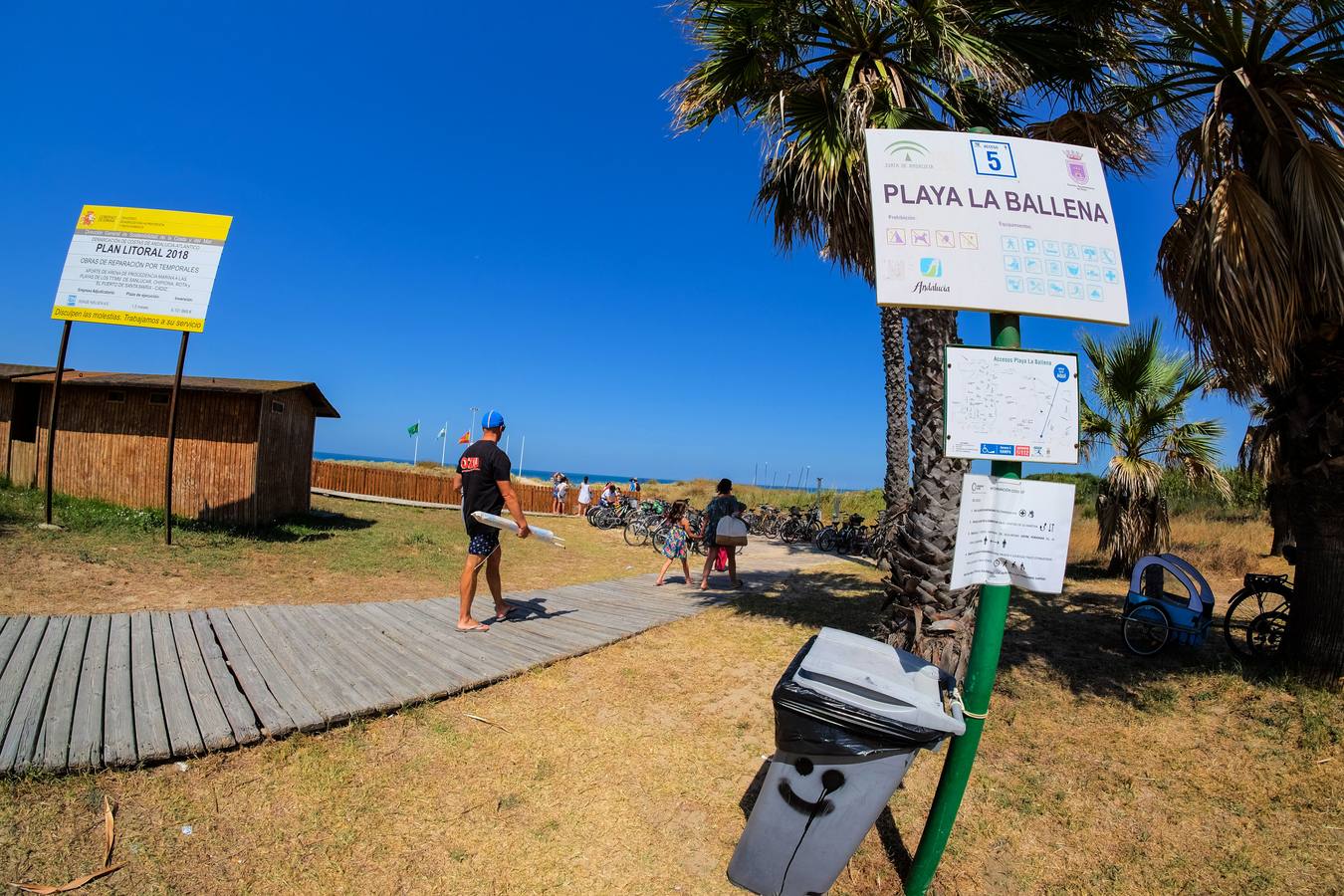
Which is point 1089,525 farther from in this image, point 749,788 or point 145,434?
point 145,434

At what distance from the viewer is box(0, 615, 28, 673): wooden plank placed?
12.8 ft

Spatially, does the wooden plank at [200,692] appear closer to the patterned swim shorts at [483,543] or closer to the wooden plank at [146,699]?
the wooden plank at [146,699]

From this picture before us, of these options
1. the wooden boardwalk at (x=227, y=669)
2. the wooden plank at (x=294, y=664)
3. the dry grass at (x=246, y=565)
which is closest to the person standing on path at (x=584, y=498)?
the dry grass at (x=246, y=565)

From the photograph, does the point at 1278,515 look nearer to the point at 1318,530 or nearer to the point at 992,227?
the point at 1318,530

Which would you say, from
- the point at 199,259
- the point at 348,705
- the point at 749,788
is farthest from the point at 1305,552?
the point at 199,259

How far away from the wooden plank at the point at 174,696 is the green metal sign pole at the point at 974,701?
3.55 meters

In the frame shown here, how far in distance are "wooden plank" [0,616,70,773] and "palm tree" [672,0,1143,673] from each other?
537 cm

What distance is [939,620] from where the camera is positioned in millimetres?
4777

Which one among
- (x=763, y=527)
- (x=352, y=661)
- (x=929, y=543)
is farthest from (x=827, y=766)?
(x=763, y=527)

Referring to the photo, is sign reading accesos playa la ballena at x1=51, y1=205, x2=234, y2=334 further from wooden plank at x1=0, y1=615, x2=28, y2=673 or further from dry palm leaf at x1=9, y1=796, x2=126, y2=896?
dry palm leaf at x1=9, y1=796, x2=126, y2=896

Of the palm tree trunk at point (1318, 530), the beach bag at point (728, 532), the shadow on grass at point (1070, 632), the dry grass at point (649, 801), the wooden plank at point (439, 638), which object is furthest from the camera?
the beach bag at point (728, 532)

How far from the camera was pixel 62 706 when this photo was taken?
3332mm

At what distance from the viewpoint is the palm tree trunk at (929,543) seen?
478 cm

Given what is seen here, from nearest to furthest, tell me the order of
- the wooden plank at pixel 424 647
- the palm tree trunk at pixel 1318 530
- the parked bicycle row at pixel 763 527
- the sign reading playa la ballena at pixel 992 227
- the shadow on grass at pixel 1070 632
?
the sign reading playa la ballena at pixel 992 227
the wooden plank at pixel 424 647
the palm tree trunk at pixel 1318 530
the shadow on grass at pixel 1070 632
the parked bicycle row at pixel 763 527
